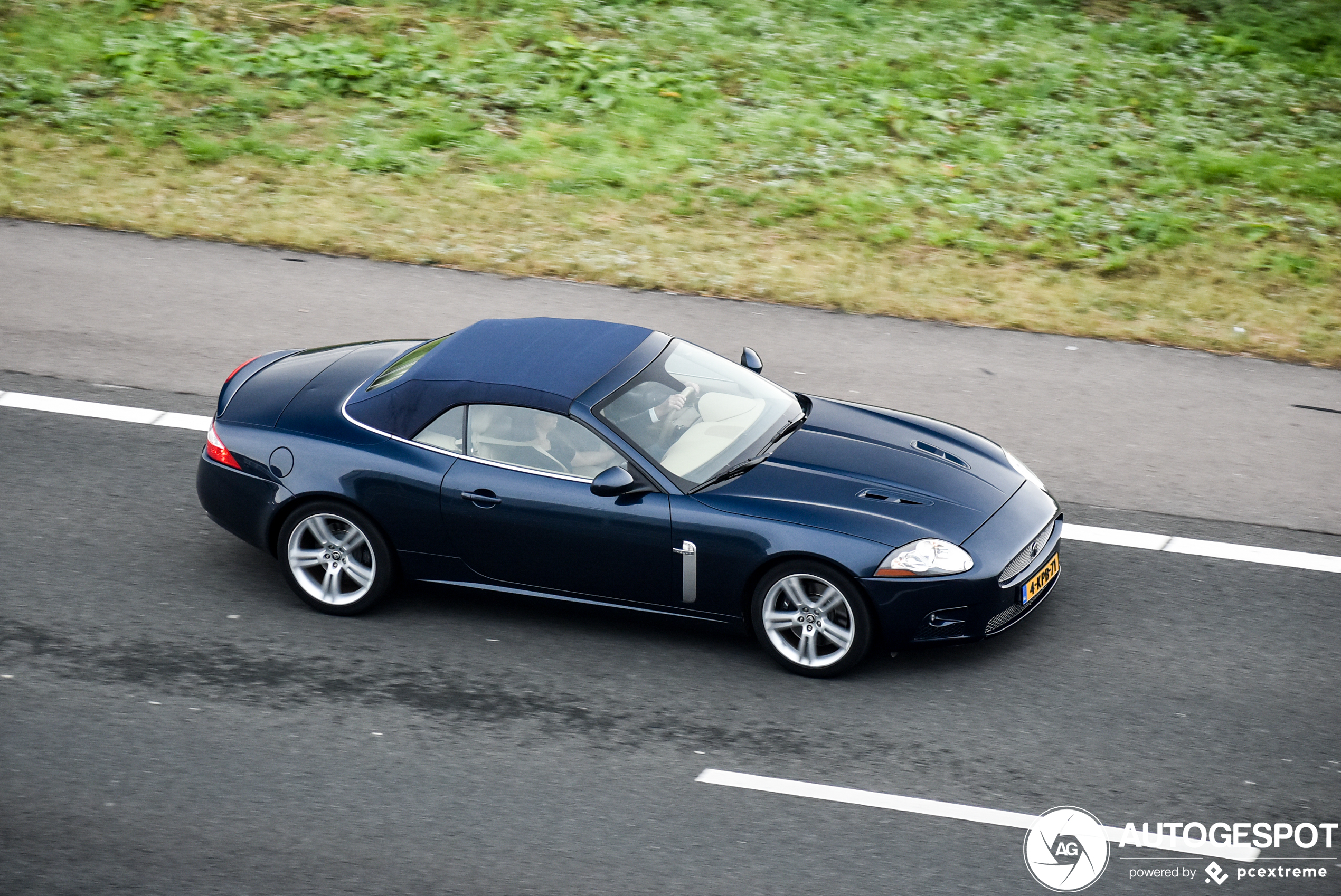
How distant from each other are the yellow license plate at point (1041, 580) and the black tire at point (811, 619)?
33.8 inches

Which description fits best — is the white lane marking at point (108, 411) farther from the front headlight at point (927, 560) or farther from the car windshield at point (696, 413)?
the front headlight at point (927, 560)

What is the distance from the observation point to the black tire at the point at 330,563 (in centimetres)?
737

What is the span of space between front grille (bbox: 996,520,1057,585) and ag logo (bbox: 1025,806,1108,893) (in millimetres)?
1228

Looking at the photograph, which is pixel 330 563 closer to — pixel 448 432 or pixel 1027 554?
pixel 448 432

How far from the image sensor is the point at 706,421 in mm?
7395

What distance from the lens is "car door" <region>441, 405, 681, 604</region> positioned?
6.94 meters

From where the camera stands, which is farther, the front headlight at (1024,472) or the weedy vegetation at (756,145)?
the weedy vegetation at (756,145)

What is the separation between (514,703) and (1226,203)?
9.37 meters

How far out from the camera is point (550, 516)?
7.02 metres

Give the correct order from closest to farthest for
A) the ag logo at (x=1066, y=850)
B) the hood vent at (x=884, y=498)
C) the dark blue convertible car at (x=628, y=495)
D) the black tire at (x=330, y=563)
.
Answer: the ag logo at (x=1066, y=850)
the dark blue convertible car at (x=628, y=495)
the hood vent at (x=884, y=498)
the black tire at (x=330, y=563)

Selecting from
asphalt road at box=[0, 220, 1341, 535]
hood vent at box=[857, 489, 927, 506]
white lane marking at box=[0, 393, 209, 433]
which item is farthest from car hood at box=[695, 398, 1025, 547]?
white lane marking at box=[0, 393, 209, 433]

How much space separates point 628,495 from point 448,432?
1.05 m

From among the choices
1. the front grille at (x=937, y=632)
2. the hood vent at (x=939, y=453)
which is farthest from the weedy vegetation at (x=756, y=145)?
the front grille at (x=937, y=632)

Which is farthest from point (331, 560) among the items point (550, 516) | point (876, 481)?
point (876, 481)
